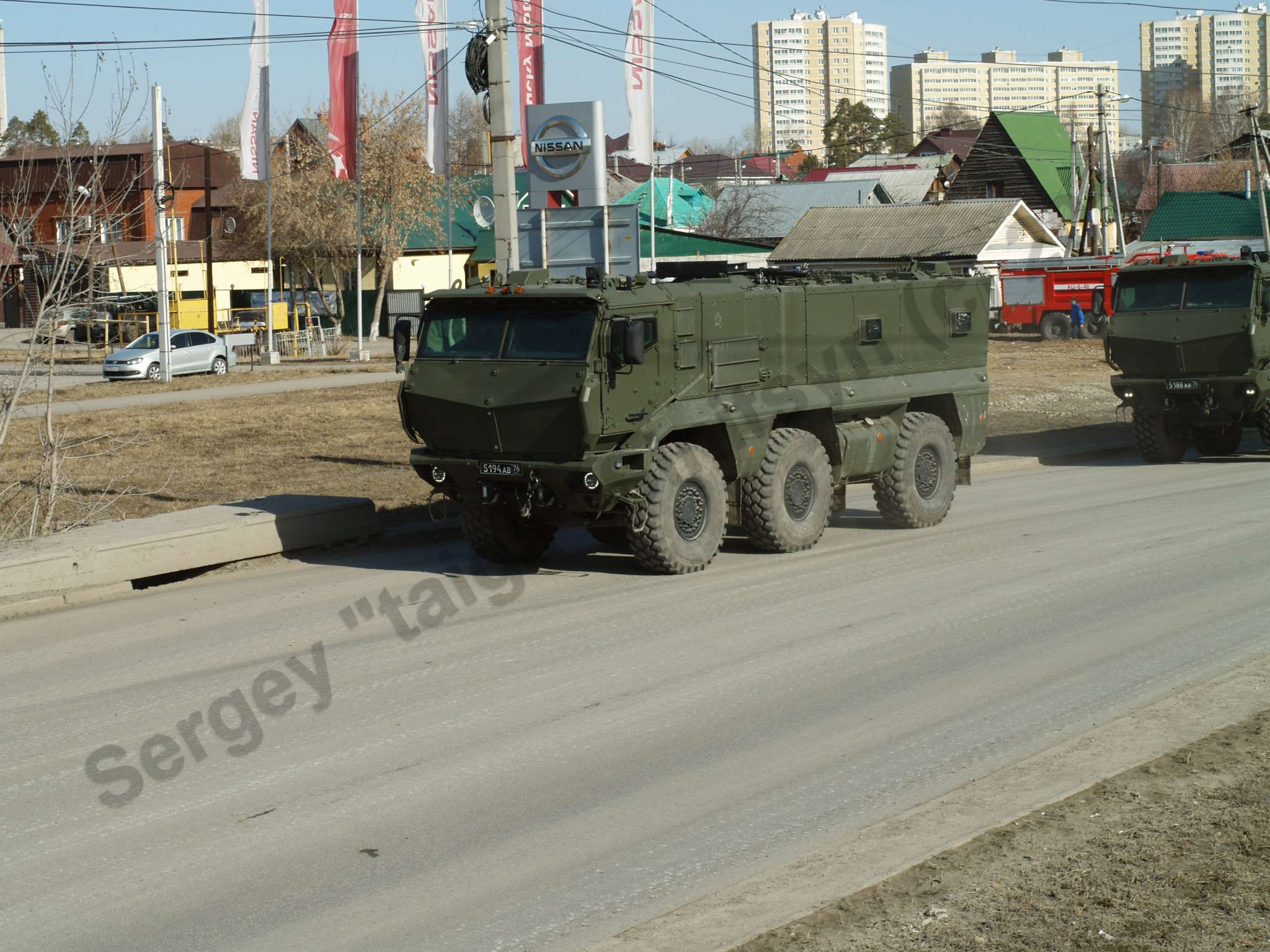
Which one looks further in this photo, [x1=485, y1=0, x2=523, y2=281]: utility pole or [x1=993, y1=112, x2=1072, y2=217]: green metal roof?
[x1=993, y1=112, x2=1072, y2=217]: green metal roof

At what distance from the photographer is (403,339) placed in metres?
12.9

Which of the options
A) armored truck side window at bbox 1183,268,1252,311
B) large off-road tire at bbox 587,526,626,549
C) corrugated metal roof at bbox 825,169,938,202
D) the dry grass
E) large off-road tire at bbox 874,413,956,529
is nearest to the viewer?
large off-road tire at bbox 587,526,626,549

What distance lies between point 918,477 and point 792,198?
6075 centimetres

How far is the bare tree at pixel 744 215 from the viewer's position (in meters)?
69.6

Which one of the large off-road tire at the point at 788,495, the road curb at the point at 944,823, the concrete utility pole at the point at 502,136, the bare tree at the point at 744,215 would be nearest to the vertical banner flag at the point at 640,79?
the concrete utility pole at the point at 502,136

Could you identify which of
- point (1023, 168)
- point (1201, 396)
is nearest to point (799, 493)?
point (1201, 396)

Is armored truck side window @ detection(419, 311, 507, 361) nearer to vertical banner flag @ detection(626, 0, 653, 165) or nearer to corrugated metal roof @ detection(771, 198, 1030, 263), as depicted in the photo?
vertical banner flag @ detection(626, 0, 653, 165)

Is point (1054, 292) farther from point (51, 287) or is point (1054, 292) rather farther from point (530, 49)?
point (51, 287)

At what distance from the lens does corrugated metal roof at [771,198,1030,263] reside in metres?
60.8

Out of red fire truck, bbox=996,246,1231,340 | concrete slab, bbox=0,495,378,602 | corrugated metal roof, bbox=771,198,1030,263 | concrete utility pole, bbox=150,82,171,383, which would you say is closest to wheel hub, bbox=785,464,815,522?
concrete slab, bbox=0,495,378,602

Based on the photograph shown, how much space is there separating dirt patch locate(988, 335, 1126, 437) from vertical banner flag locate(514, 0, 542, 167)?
840 cm

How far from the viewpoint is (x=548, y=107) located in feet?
57.9

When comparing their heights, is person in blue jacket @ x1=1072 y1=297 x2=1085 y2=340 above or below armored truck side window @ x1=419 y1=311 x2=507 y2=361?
above

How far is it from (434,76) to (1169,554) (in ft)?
52.9
